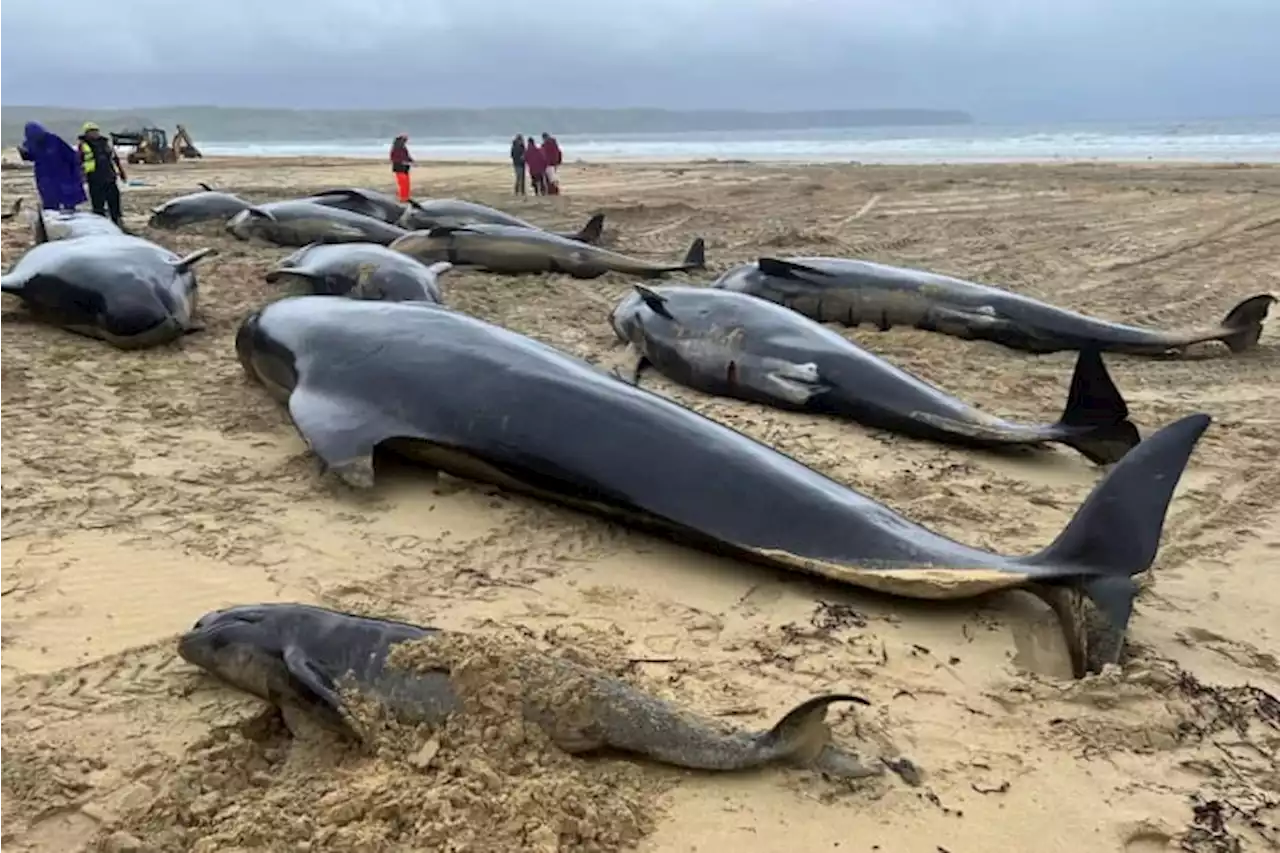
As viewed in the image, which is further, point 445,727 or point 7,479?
point 7,479

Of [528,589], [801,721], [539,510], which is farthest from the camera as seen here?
[539,510]

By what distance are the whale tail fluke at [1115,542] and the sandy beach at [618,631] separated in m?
0.15

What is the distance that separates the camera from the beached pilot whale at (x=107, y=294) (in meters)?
8.27

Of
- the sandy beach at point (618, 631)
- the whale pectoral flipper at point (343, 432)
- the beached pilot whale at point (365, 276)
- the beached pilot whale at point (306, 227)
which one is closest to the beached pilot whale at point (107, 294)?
the sandy beach at point (618, 631)

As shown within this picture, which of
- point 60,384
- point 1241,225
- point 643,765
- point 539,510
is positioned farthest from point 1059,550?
point 1241,225

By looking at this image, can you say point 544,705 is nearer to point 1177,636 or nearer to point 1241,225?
point 1177,636

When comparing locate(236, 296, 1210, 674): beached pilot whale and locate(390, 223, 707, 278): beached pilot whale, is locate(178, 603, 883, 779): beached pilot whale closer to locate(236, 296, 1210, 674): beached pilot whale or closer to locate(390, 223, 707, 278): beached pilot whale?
locate(236, 296, 1210, 674): beached pilot whale

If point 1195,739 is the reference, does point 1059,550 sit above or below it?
above

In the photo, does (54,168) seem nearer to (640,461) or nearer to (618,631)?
(640,461)

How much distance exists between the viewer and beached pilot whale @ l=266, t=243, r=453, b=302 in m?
9.55

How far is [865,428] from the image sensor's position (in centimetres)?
698

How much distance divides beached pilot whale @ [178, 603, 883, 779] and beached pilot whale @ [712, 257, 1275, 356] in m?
6.66

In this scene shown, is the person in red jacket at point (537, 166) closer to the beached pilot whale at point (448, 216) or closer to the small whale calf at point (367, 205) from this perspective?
the small whale calf at point (367, 205)

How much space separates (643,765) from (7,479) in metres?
3.83
